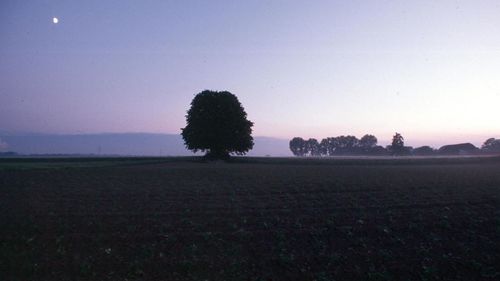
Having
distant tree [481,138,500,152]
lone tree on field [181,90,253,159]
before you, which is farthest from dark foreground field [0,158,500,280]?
distant tree [481,138,500,152]

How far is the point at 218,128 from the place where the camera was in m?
76.2

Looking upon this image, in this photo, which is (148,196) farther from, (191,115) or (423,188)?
(191,115)

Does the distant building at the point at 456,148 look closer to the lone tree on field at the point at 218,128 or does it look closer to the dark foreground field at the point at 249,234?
the lone tree on field at the point at 218,128

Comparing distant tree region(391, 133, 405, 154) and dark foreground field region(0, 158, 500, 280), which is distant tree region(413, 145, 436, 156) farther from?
dark foreground field region(0, 158, 500, 280)

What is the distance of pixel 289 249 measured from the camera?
595 inches

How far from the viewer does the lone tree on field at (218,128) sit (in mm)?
75812

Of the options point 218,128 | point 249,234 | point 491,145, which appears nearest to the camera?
point 249,234

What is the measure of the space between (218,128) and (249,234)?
60.0m

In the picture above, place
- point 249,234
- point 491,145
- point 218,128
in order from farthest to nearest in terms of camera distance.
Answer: point 491,145
point 218,128
point 249,234

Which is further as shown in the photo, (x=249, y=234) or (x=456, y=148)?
(x=456, y=148)

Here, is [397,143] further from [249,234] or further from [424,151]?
[249,234]

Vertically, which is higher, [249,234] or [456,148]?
[456,148]

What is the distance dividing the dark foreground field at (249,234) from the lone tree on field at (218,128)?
46734 millimetres

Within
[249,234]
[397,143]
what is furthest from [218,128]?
[397,143]
